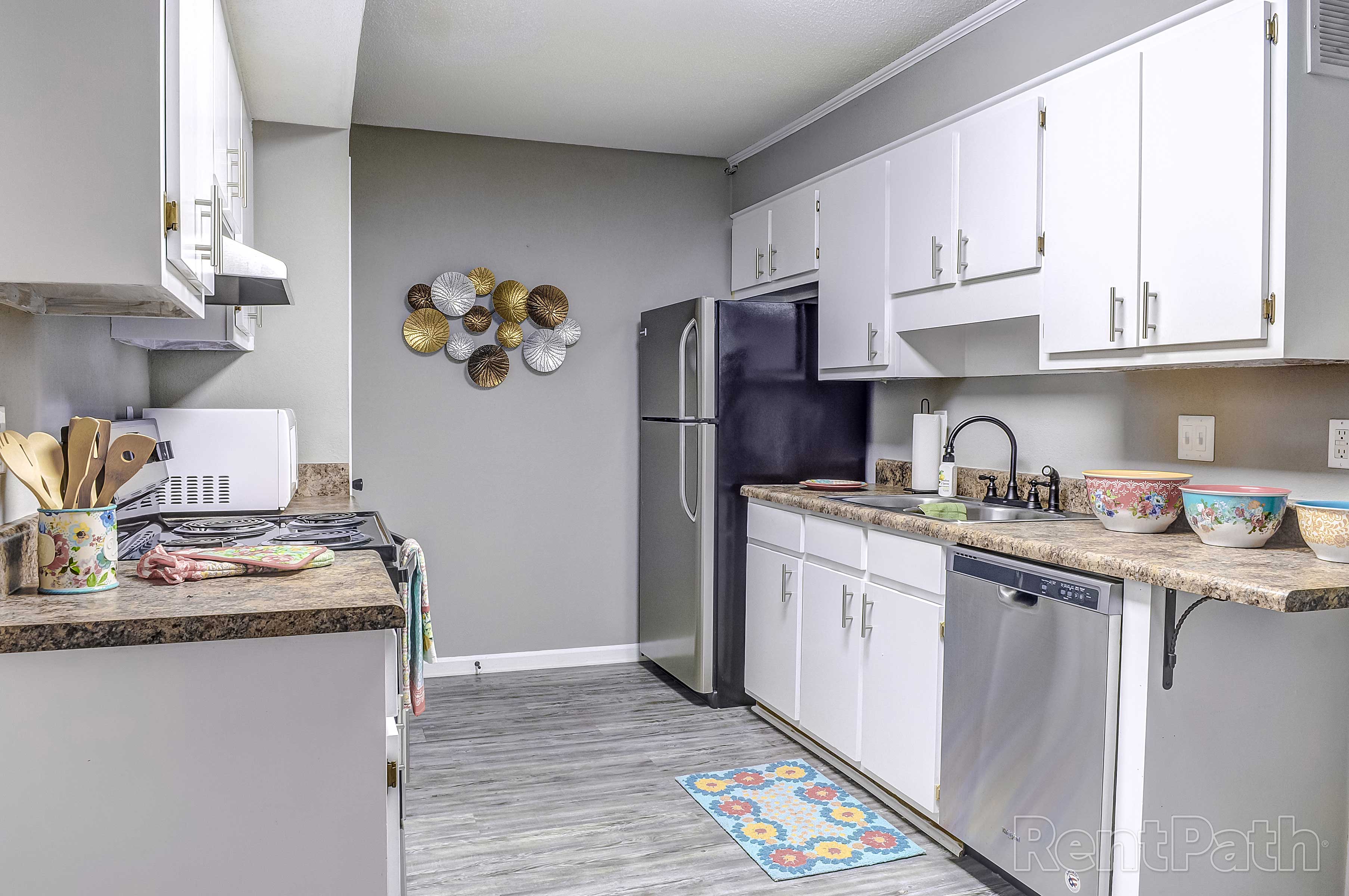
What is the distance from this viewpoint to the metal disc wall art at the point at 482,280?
4.23 meters

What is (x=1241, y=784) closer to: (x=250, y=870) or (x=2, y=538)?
(x=250, y=870)

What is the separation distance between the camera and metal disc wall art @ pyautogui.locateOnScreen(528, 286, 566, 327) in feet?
14.2

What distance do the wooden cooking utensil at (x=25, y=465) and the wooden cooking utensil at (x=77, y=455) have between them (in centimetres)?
2

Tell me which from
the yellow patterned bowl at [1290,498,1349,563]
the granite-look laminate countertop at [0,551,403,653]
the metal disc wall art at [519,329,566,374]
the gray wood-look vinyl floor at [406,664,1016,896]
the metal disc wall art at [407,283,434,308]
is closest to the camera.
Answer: the granite-look laminate countertop at [0,551,403,653]

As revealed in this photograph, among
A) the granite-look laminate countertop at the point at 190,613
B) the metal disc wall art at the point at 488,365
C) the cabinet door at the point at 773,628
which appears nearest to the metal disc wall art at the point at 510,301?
the metal disc wall art at the point at 488,365

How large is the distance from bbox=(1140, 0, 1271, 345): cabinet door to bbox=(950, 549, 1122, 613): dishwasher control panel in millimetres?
630

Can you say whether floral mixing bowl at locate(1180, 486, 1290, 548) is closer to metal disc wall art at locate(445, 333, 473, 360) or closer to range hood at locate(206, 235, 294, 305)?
range hood at locate(206, 235, 294, 305)

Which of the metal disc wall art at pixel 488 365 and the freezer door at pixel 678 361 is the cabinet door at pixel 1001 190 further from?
the metal disc wall art at pixel 488 365

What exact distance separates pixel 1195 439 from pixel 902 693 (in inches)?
41.5

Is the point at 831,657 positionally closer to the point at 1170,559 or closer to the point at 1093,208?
the point at 1170,559

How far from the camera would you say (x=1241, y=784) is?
190cm

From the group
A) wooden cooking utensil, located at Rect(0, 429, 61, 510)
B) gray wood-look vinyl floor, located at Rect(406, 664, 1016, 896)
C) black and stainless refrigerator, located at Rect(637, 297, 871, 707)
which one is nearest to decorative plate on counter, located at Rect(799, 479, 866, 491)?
black and stainless refrigerator, located at Rect(637, 297, 871, 707)

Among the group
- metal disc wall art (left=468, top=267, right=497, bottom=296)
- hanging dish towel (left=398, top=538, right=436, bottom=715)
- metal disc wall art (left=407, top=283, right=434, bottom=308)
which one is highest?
metal disc wall art (left=468, top=267, right=497, bottom=296)

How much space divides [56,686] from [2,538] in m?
0.27
